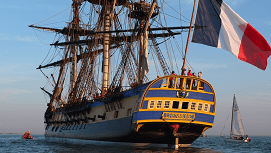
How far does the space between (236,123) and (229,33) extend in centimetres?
4879

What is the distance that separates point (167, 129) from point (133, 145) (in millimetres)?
3727

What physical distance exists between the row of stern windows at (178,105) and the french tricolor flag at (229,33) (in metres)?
6.78

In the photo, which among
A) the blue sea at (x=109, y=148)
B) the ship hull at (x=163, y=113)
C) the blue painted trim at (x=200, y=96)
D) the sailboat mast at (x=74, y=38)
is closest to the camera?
the blue sea at (x=109, y=148)

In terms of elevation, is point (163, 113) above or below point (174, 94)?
below

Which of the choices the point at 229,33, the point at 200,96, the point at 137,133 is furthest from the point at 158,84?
the point at 229,33

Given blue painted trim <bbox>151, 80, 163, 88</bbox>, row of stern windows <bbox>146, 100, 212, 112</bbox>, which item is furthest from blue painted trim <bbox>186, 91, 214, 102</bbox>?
blue painted trim <bbox>151, 80, 163, 88</bbox>

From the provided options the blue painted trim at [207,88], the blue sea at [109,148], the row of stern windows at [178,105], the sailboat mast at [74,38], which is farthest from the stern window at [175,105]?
the sailboat mast at [74,38]

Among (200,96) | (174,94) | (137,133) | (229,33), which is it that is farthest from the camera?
(200,96)

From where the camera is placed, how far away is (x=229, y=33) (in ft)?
76.1

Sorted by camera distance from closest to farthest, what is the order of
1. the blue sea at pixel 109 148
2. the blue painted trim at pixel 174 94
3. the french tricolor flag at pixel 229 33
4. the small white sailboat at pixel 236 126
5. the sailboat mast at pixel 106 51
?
the french tricolor flag at pixel 229 33 → the blue sea at pixel 109 148 → the blue painted trim at pixel 174 94 → the sailboat mast at pixel 106 51 → the small white sailboat at pixel 236 126

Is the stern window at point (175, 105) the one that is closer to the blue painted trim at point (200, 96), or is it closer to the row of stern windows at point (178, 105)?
the row of stern windows at point (178, 105)

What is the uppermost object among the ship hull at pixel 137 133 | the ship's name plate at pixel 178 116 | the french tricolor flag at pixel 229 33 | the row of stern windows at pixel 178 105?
the french tricolor flag at pixel 229 33

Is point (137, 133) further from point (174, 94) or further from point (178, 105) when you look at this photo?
point (174, 94)

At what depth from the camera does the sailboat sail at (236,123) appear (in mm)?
67438
